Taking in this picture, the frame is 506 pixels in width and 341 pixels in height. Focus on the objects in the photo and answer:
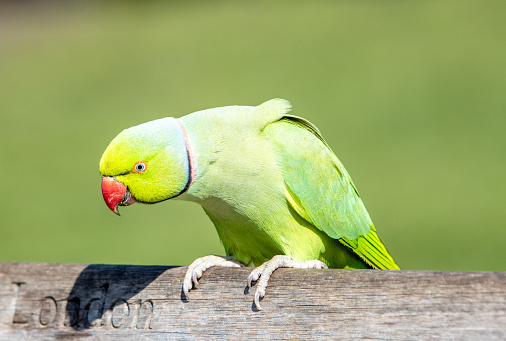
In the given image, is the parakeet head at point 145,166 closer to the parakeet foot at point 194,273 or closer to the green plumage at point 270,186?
the green plumage at point 270,186

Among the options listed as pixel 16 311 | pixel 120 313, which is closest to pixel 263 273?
pixel 120 313

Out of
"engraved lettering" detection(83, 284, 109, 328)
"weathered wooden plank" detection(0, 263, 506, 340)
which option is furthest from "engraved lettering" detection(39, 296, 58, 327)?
"engraved lettering" detection(83, 284, 109, 328)

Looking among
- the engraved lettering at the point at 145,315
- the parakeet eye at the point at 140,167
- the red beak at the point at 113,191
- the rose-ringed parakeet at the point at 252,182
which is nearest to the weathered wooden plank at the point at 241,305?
the engraved lettering at the point at 145,315

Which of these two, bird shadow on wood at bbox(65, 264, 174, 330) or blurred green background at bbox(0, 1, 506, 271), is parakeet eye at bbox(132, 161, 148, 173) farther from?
blurred green background at bbox(0, 1, 506, 271)

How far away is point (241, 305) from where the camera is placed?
2154 millimetres

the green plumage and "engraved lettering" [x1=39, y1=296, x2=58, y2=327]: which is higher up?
the green plumage

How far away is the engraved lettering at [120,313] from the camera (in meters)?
2.33

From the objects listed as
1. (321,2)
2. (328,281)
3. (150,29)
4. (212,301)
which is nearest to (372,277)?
(328,281)

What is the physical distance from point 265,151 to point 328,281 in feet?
2.83

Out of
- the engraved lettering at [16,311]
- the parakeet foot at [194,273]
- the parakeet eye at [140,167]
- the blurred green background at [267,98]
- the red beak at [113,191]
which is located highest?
the blurred green background at [267,98]

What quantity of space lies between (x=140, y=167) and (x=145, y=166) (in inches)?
0.9

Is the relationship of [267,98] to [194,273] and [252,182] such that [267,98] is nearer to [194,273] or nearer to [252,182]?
[252,182]

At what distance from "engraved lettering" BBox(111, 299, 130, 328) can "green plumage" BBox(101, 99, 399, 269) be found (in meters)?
0.49

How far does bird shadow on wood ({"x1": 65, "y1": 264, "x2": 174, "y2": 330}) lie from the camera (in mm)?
→ 2332
